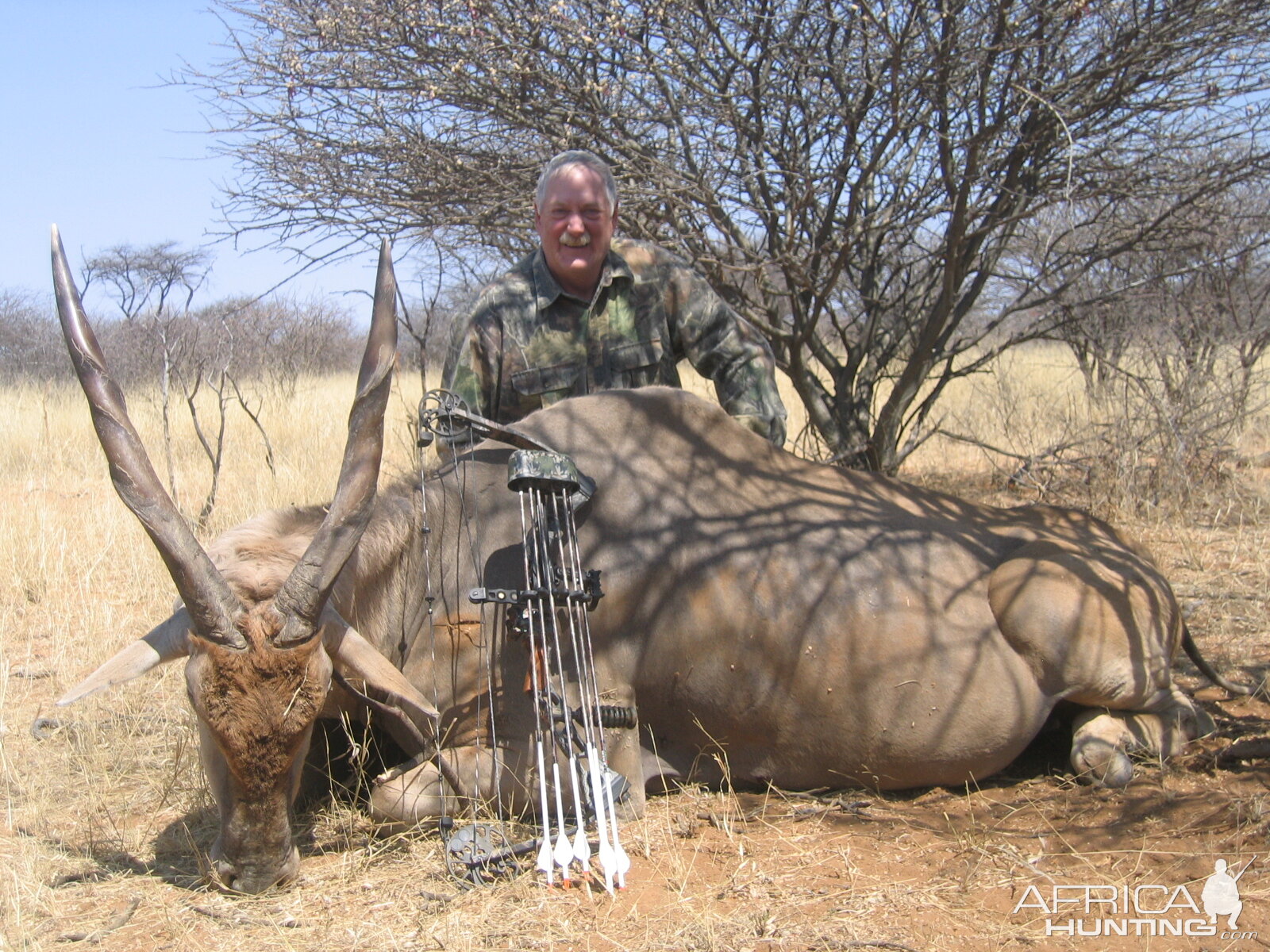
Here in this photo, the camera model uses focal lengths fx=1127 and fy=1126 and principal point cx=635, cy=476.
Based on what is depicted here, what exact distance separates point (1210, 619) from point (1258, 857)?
90.4 inches

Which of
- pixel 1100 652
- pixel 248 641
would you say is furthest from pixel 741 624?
pixel 248 641

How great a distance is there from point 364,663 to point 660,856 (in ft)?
3.42

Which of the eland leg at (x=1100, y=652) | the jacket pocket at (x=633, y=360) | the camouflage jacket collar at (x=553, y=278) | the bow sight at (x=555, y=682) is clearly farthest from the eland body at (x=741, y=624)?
the camouflage jacket collar at (x=553, y=278)

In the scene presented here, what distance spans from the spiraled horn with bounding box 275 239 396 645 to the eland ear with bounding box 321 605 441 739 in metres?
0.13

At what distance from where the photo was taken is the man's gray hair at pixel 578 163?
15.8 ft

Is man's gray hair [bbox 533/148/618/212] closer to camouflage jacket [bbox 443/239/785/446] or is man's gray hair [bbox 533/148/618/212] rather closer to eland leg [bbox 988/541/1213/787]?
camouflage jacket [bbox 443/239/785/446]

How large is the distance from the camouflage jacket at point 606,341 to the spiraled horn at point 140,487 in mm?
1835

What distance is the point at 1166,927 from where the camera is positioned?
287 cm

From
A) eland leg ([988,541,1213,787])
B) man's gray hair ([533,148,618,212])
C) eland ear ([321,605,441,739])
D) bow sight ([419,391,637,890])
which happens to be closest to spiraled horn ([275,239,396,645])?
eland ear ([321,605,441,739])

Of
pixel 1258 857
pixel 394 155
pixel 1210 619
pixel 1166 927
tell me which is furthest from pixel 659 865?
pixel 394 155

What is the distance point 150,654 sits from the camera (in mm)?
3111

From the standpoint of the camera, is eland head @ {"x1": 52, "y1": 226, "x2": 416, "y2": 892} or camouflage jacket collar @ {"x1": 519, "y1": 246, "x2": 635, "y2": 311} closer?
eland head @ {"x1": 52, "y1": 226, "x2": 416, "y2": 892}

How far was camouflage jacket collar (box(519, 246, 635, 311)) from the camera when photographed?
490cm

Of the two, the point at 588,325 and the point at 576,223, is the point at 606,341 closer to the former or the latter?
the point at 588,325
